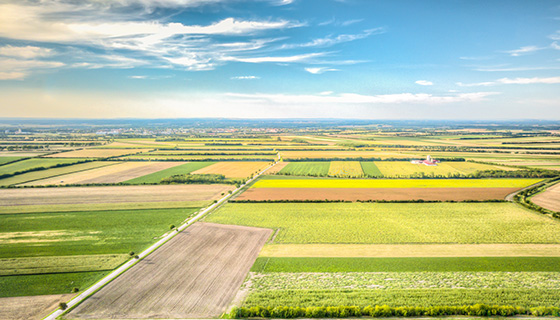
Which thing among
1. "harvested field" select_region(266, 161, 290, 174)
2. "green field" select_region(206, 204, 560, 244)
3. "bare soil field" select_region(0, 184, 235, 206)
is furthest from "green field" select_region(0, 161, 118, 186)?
"green field" select_region(206, 204, 560, 244)

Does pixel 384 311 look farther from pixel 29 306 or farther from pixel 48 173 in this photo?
pixel 48 173

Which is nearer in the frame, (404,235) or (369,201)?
(404,235)

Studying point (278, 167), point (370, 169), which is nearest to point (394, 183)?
point (370, 169)

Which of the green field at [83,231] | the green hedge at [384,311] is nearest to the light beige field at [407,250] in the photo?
the green hedge at [384,311]

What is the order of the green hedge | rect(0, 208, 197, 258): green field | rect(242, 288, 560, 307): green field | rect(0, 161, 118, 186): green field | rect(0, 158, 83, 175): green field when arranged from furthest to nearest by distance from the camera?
rect(0, 158, 83, 175): green field → rect(0, 161, 118, 186): green field → rect(0, 208, 197, 258): green field → rect(242, 288, 560, 307): green field → the green hedge

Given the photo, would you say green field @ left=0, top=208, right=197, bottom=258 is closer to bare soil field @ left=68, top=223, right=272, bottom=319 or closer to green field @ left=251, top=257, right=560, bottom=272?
bare soil field @ left=68, top=223, right=272, bottom=319

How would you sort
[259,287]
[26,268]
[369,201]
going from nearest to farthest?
[259,287] → [26,268] → [369,201]

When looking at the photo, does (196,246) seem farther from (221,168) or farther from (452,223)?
(221,168)

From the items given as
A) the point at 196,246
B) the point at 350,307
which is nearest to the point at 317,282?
the point at 350,307
